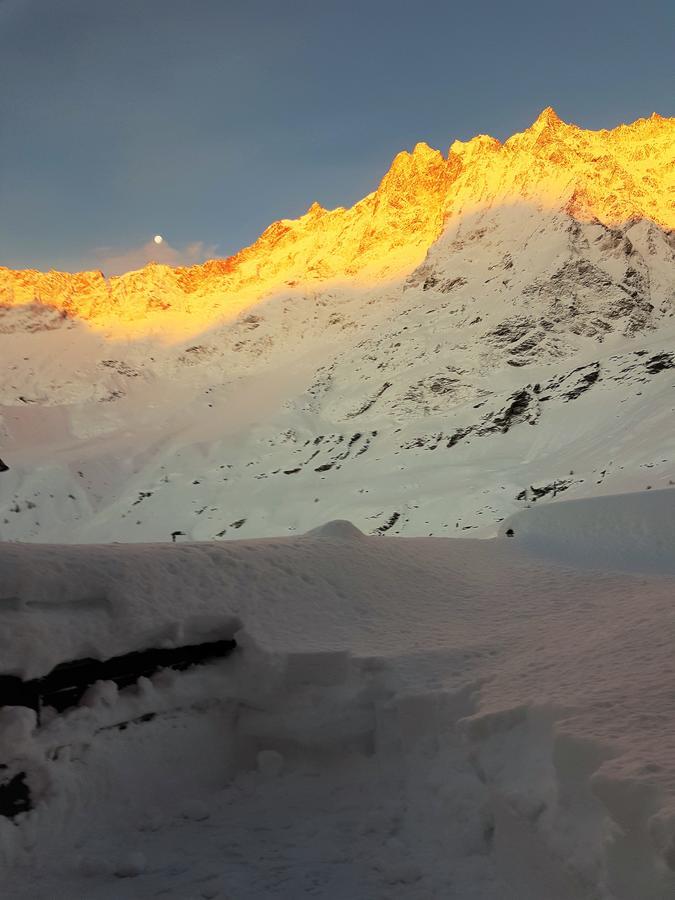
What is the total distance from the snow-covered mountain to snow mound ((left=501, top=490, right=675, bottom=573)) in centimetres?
1279

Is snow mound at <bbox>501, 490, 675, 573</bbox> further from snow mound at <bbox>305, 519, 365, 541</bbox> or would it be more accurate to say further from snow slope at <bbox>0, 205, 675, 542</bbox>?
snow slope at <bbox>0, 205, 675, 542</bbox>

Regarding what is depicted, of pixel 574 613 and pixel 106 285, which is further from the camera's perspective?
pixel 106 285

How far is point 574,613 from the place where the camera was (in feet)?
21.1

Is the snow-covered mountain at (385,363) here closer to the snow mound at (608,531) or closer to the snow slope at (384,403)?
the snow slope at (384,403)

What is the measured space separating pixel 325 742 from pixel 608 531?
8145 mm

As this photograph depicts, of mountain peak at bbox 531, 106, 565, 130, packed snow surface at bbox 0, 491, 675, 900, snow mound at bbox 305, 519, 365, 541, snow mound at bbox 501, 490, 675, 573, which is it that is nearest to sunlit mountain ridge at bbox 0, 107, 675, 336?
mountain peak at bbox 531, 106, 565, 130

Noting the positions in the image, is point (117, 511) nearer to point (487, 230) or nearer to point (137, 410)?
point (137, 410)

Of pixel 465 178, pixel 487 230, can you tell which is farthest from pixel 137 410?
pixel 465 178

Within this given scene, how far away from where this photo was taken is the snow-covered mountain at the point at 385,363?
142 ft

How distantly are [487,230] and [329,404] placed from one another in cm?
3710

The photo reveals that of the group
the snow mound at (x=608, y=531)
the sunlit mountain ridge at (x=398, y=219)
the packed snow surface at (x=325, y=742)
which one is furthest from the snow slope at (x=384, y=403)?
the packed snow surface at (x=325, y=742)

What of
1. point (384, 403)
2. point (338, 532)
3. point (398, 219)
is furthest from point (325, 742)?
point (398, 219)

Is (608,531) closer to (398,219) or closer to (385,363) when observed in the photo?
(385,363)

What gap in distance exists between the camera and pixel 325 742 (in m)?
4.79
